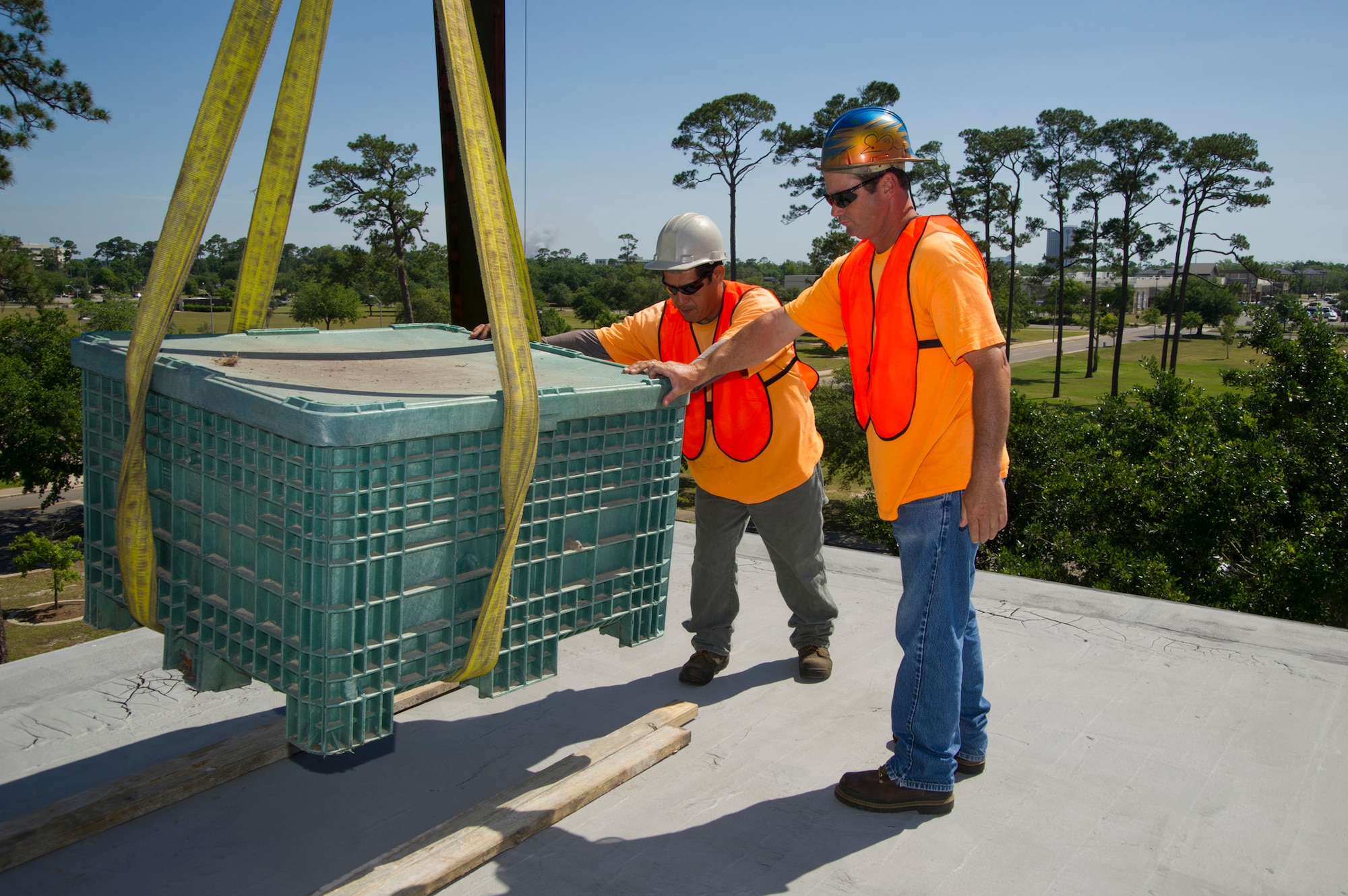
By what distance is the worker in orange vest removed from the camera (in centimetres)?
373

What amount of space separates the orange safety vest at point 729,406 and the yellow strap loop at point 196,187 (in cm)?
186

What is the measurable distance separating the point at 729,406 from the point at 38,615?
21204mm

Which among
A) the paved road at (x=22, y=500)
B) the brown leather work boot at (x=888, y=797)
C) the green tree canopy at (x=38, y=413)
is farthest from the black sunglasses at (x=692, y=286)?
the paved road at (x=22, y=500)

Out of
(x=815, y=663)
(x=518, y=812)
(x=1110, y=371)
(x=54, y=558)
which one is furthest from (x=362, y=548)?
(x=1110, y=371)

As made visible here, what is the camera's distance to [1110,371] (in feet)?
202

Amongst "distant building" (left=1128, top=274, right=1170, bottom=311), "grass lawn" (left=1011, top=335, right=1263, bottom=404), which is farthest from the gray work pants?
"distant building" (left=1128, top=274, right=1170, bottom=311)

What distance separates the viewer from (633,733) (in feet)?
10.5

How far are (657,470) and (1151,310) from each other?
9614 cm

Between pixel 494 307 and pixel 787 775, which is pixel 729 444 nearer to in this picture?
pixel 787 775

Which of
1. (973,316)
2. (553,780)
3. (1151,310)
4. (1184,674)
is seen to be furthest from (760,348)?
(1151,310)

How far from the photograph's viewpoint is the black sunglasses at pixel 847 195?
282 cm

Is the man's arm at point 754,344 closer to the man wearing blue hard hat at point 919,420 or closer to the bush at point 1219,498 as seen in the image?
the man wearing blue hard hat at point 919,420

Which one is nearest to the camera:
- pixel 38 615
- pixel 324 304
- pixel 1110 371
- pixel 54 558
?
pixel 54 558

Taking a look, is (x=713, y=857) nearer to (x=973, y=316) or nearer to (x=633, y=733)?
(x=633, y=733)
